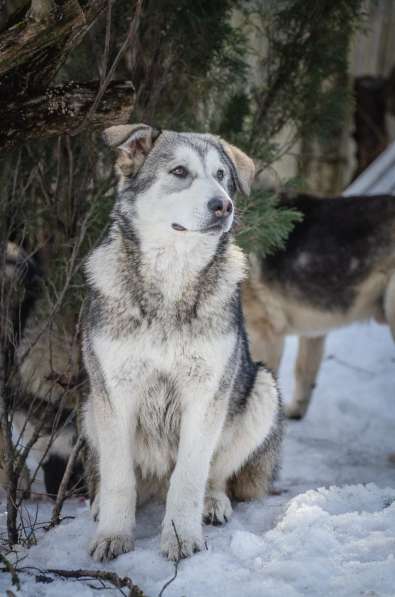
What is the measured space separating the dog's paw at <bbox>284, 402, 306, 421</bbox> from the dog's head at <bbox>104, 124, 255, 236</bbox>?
3.47 meters

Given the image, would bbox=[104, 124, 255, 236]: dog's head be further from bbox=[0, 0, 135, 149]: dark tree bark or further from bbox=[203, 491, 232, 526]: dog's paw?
bbox=[203, 491, 232, 526]: dog's paw

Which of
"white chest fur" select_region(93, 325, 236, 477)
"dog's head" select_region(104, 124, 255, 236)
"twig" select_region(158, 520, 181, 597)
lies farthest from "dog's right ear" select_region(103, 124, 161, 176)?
"twig" select_region(158, 520, 181, 597)

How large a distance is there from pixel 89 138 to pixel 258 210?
3.77ft

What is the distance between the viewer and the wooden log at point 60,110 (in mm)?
3189

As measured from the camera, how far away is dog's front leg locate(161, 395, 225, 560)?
304 centimetres

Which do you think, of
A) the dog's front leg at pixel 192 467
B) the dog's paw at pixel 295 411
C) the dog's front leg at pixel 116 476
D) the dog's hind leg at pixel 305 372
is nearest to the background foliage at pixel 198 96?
the dog's front leg at pixel 116 476

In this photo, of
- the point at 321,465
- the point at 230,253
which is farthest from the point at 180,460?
the point at 321,465

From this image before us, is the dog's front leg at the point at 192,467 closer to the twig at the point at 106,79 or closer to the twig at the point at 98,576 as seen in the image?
the twig at the point at 98,576

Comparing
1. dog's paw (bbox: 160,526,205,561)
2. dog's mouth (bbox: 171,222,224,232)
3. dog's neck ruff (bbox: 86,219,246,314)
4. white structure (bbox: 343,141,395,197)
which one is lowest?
dog's paw (bbox: 160,526,205,561)

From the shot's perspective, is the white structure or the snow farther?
the white structure

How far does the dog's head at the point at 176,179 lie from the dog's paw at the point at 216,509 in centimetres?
131

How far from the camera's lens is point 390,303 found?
573cm

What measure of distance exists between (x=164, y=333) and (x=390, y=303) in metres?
3.18

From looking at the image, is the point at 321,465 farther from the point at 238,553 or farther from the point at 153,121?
the point at 153,121
